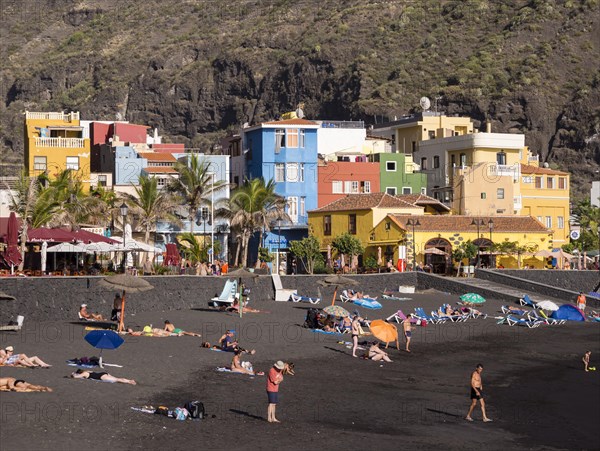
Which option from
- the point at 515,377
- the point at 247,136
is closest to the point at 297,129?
the point at 247,136

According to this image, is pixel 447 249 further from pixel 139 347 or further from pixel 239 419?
pixel 239 419

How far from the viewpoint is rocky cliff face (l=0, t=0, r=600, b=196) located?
138 meters

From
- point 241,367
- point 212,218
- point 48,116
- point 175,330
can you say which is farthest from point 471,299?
point 48,116

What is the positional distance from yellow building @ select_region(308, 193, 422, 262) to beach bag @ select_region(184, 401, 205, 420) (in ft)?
147

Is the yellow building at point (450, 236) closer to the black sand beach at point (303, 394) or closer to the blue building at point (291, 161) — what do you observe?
the blue building at point (291, 161)

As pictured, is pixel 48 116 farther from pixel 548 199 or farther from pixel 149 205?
pixel 548 199

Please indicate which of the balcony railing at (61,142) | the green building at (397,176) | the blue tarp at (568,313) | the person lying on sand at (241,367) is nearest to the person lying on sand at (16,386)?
the person lying on sand at (241,367)

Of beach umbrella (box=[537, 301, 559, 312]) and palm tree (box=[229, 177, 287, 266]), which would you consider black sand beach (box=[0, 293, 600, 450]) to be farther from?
palm tree (box=[229, 177, 287, 266])

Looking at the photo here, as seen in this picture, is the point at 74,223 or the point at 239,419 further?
the point at 74,223

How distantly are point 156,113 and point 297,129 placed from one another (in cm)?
9634

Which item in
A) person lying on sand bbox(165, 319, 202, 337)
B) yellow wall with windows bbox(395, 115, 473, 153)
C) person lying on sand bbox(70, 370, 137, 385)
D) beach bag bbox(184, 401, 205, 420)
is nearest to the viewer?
beach bag bbox(184, 401, 205, 420)

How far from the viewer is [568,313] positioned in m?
54.0

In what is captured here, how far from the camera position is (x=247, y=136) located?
273 ft

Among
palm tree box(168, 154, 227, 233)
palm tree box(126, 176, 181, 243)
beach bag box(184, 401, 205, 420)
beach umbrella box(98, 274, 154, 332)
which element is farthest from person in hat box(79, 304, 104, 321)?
palm tree box(168, 154, 227, 233)
